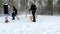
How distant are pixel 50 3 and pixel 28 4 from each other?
3461 mm

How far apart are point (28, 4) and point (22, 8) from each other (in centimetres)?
199

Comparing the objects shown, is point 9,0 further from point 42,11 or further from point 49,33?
point 49,33

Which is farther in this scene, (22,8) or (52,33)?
(22,8)

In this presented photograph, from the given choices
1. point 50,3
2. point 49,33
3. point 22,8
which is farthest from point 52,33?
point 22,8

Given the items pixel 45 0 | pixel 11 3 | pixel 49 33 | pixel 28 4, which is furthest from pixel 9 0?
pixel 49 33

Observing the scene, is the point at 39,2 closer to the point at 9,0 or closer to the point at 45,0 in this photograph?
the point at 45,0

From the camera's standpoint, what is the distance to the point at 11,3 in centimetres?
3112

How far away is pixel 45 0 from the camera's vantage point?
1262 inches

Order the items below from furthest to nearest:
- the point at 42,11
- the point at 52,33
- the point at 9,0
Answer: the point at 42,11, the point at 9,0, the point at 52,33

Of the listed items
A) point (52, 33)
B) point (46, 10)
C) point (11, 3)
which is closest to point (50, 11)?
point (46, 10)

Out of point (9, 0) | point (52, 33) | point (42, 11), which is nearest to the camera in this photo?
point (52, 33)

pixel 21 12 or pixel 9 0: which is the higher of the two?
pixel 9 0

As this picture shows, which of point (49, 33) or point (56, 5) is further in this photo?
point (56, 5)

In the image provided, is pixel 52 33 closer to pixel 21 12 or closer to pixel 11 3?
pixel 11 3
